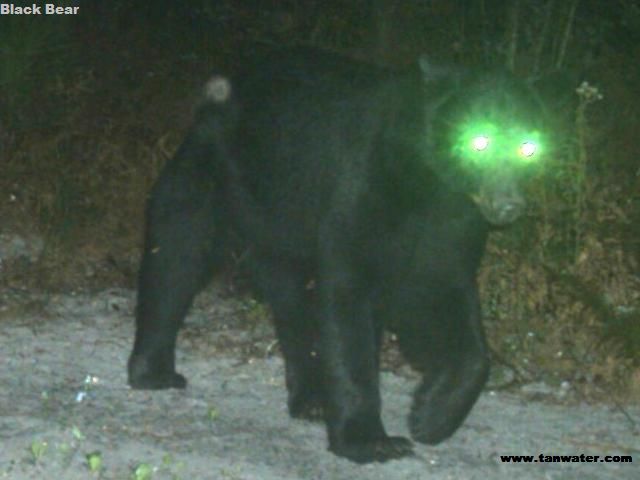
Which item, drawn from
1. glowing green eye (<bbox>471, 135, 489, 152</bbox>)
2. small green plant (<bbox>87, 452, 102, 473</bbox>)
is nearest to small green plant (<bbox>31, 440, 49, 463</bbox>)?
small green plant (<bbox>87, 452, 102, 473</bbox>)

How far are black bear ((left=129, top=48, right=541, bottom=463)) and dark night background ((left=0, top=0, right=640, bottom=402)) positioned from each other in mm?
528

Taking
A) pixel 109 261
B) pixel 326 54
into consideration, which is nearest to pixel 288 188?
pixel 326 54

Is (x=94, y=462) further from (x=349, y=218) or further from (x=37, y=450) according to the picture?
(x=349, y=218)

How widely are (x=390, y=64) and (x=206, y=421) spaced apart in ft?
13.8

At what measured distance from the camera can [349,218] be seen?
20.1ft

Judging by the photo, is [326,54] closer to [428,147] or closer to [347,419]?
[428,147]

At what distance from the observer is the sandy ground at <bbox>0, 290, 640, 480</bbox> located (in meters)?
A: 5.87

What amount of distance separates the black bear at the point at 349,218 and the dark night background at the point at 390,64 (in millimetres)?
528

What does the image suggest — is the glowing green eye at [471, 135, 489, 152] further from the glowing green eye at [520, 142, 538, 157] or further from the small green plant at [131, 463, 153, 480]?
the small green plant at [131, 463, 153, 480]

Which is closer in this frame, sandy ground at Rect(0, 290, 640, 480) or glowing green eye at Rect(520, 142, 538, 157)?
sandy ground at Rect(0, 290, 640, 480)

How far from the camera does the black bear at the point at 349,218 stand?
20.0 feet

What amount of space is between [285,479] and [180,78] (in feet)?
16.8

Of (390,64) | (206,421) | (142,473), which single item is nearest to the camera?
(142,473)

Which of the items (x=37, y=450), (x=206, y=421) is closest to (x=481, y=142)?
(x=206, y=421)
